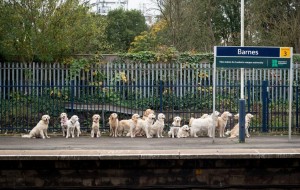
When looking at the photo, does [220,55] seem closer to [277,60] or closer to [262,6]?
[277,60]

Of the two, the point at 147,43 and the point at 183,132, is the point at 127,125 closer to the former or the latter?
the point at 183,132

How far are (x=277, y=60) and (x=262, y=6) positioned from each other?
21.2m

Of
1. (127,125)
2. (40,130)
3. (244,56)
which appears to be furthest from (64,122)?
(244,56)

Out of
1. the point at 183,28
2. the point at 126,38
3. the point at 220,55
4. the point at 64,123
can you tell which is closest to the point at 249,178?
the point at 220,55

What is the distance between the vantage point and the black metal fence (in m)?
18.8

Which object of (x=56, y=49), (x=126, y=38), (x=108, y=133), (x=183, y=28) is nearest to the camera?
(x=108, y=133)

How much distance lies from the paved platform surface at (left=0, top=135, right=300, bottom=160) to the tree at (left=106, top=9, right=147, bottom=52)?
94.9 ft

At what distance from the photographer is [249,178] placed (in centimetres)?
1298

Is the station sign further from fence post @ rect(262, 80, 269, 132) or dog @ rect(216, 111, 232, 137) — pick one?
fence post @ rect(262, 80, 269, 132)

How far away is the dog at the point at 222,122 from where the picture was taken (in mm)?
17281

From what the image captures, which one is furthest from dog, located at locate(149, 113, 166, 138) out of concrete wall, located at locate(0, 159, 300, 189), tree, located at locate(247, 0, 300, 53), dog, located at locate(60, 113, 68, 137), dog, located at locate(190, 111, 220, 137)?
tree, located at locate(247, 0, 300, 53)

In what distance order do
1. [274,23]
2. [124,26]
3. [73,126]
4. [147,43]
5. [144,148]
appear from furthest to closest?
[124,26] < [147,43] < [274,23] < [73,126] < [144,148]

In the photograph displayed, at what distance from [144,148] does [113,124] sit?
3933 millimetres

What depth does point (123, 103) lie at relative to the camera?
19.4 m
